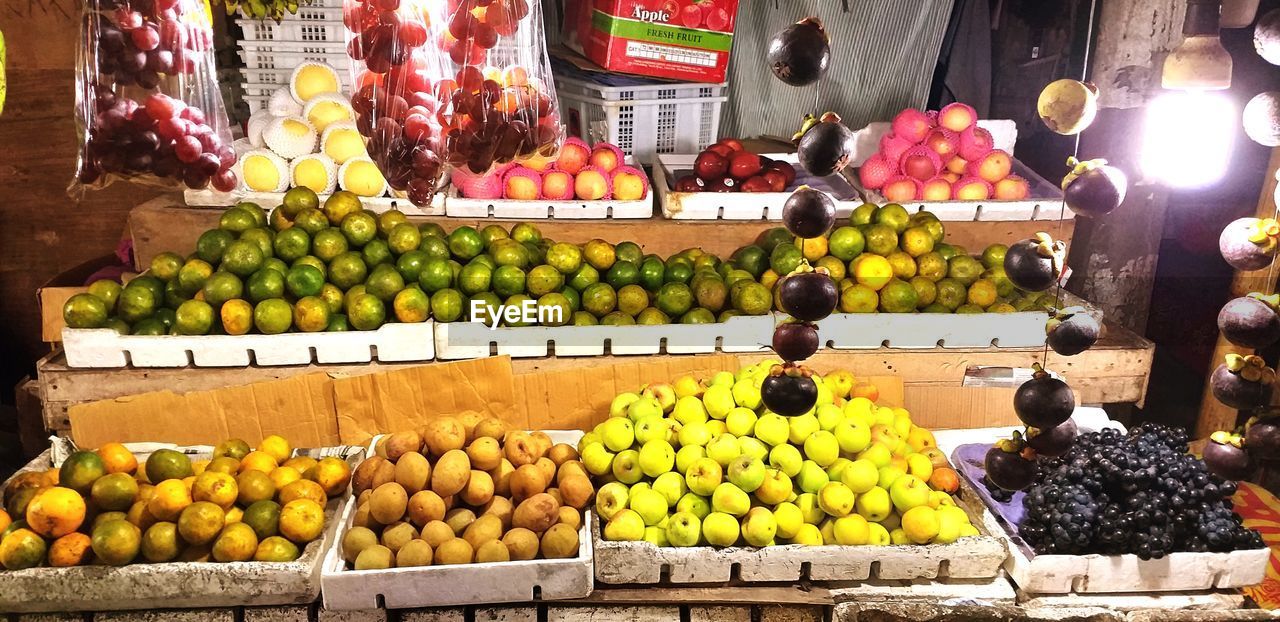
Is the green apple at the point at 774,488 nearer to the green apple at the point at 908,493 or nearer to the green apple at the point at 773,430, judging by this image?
the green apple at the point at 773,430

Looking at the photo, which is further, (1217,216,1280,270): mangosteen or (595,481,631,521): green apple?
(595,481,631,521): green apple

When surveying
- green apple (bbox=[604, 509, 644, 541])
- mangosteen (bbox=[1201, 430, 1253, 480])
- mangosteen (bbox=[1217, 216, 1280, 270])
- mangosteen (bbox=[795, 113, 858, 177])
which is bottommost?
green apple (bbox=[604, 509, 644, 541])

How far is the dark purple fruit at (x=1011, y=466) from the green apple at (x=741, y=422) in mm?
961

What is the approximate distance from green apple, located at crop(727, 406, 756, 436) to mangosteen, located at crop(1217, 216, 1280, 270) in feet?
4.34

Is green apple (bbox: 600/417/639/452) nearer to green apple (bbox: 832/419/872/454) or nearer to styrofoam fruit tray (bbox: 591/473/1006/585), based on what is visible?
styrofoam fruit tray (bbox: 591/473/1006/585)

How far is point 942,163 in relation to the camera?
3.57 m

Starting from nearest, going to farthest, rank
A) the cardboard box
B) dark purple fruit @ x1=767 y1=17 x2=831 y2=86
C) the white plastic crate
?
1. dark purple fruit @ x1=767 y1=17 x2=831 y2=86
2. the cardboard box
3. the white plastic crate

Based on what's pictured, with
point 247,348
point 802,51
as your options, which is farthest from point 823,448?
point 247,348

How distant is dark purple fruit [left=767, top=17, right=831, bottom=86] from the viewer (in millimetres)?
1291

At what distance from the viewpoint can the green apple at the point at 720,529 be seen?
2207 mm

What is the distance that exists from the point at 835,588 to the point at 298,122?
270 cm

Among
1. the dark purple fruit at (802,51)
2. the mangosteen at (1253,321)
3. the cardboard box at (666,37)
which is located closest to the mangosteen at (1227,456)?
the mangosteen at (1253,321)

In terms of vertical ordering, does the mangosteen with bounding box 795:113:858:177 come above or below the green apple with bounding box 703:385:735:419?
above

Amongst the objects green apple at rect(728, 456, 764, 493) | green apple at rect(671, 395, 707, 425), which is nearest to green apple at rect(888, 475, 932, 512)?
green apple at rect(728, 456, 764, 493)
